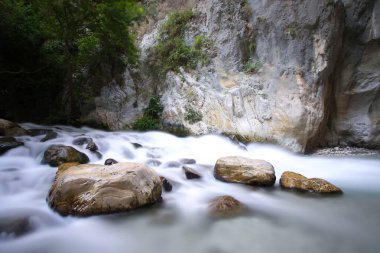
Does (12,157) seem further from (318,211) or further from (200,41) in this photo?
(200,41)

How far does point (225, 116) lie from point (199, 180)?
3.85 m

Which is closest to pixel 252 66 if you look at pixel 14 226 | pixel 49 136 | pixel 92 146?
pixel 92 146

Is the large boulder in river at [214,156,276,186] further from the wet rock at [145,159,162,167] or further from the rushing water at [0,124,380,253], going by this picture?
the wet rock at [145,159,162,167]

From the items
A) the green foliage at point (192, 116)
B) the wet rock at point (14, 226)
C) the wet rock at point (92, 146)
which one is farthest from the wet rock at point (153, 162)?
the green foliage at point (192, 116)

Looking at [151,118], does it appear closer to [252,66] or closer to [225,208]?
[252,66]

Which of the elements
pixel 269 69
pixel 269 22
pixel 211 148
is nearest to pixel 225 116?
pixel 211 148

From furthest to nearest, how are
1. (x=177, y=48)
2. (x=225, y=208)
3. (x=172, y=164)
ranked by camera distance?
1. (x=177, y=48)
2. (x=172, y=164)
3. (x=225, y=208)

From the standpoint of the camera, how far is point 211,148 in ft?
25.7

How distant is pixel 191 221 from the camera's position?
11.8 feet

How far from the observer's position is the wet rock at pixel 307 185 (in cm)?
464

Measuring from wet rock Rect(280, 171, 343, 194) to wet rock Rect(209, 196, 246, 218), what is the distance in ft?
4.36

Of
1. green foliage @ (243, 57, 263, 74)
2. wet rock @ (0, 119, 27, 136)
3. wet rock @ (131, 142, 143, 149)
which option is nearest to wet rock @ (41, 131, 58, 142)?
wet rock @ (0, 119, 27, 136)

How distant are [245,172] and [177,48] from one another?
6.97m

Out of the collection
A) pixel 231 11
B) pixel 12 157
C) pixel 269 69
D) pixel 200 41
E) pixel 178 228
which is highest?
pixel 231 11
